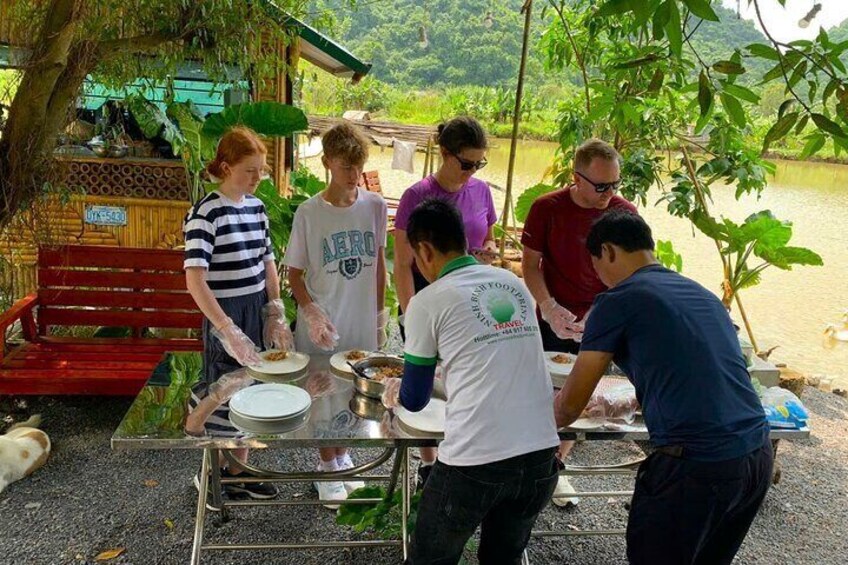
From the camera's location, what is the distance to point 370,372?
7.51 ft

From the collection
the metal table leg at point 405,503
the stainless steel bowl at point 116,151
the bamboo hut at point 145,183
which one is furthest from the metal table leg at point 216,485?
the stainless steel bowl at point 116,151

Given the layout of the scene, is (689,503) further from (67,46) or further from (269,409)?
(67,46)

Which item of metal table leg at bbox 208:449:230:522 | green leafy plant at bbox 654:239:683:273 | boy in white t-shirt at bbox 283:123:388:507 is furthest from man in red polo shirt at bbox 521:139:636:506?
green leafy plant at bbox 654:239:683:273

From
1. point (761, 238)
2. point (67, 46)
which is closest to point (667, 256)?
point (761, 238)

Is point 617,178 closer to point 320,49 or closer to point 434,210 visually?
point 434,210

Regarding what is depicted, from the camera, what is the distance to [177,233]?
623 cm

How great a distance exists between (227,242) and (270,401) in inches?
30.9

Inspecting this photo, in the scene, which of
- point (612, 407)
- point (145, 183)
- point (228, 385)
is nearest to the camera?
point (612, 407)

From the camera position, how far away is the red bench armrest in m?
3.52

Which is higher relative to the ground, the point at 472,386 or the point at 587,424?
the point at 472,386

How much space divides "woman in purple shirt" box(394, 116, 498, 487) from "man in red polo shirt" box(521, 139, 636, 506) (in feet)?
0.73

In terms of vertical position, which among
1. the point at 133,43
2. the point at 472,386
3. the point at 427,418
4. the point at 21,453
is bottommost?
the point at 21,453

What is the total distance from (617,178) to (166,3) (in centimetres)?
274

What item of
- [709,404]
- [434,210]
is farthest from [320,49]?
[709,404]
